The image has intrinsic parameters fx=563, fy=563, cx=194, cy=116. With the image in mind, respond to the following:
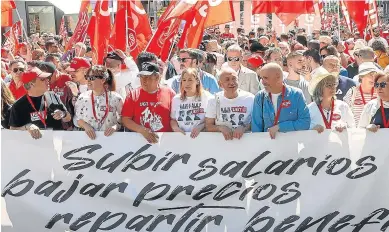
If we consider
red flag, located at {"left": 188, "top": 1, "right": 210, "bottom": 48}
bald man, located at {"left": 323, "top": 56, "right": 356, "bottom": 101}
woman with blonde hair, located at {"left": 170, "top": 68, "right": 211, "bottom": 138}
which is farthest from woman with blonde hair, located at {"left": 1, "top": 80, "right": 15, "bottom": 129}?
bald man, located at {"left": 323, "top": 56, "right": 356, "bottom": 101}

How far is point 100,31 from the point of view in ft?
24.9

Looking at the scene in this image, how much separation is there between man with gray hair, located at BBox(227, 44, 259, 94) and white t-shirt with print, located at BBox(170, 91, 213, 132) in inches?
84.1

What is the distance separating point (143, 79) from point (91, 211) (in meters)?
1.23

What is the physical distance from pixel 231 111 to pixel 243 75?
240 cm

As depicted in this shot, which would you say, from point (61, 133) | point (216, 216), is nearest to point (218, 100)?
point (216, 216)

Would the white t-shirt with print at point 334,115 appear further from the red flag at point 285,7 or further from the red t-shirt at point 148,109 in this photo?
the red flag at point 285,7

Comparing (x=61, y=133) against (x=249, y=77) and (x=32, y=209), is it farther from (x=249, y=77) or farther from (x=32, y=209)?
(x=249, y=77)

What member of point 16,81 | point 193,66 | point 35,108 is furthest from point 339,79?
point 16,81

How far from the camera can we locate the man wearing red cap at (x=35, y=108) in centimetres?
492

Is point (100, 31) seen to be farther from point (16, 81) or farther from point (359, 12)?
point (359, 12)

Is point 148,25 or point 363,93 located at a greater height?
point 148,25

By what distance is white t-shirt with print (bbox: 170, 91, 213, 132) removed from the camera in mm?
4930

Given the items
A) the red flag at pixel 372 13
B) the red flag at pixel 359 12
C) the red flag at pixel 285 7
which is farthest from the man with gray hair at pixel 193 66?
the red flag at pixel 285 7

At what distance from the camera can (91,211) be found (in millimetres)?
4863
